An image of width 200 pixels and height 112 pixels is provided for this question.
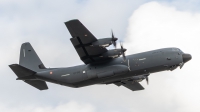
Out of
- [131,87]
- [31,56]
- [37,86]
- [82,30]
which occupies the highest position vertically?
[82,30]

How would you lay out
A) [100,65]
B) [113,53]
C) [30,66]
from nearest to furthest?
[113,53], [100,65], [30,66]

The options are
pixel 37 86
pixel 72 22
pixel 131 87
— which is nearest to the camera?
pixel 72 22

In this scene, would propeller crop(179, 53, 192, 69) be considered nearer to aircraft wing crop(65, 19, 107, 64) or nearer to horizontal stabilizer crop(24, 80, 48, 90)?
aircraft wing crop(65, 19, 107, 64)

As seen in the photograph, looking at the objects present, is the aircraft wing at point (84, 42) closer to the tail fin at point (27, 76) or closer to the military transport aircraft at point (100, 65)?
the military transport aircraft at point (100, 65)

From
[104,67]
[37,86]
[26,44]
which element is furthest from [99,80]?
[26,44]

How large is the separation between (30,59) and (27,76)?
310 centimetres

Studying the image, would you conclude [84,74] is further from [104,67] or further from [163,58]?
[163,58]

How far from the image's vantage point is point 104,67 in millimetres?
36000

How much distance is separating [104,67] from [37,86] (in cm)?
746

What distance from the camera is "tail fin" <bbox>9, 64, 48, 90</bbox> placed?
36.1 metres

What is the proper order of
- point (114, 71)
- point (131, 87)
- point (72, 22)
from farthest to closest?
point (131, 87) < point (114, 71) < point (72, 22)

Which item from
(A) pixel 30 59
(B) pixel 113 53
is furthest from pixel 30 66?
(B) pixel 113 53

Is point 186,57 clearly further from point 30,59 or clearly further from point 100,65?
point 30,59

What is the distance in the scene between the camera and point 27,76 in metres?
37.2
